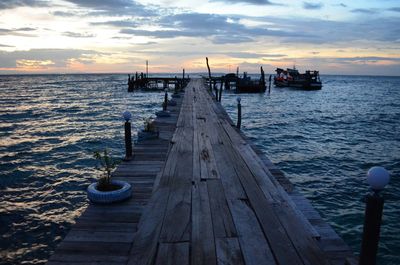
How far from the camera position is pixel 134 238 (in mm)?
4488

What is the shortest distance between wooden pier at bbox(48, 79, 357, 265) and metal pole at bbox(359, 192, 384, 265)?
16.0 inches

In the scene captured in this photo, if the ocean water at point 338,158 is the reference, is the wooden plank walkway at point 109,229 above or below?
above

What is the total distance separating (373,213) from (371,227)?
0.55 ft

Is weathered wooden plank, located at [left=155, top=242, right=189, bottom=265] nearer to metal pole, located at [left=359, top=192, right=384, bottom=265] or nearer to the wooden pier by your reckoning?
the wooden pier

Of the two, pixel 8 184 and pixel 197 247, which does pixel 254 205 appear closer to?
pixel 197 247

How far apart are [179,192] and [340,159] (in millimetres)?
12080

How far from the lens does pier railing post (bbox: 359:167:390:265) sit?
11.2 feet

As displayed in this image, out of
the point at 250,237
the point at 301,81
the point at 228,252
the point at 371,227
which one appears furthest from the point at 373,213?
the point at 301,81

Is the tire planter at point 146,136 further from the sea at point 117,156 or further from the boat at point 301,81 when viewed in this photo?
the boat at point 301,81

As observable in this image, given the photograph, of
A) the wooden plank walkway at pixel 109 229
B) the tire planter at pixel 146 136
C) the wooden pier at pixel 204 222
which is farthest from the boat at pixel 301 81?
the wooden plank walkway at pixel 109 229

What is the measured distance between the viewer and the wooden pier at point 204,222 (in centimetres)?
407

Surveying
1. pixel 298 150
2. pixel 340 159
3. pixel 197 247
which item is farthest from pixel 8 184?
pixel 340 159

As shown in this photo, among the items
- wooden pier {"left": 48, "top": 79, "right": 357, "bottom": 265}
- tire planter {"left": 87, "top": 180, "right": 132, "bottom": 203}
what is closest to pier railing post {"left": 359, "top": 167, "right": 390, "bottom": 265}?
wooden pier {"left": 48, "top": 79, "right": 357, "bottom": 265}

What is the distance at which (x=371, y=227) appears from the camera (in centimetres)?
354
